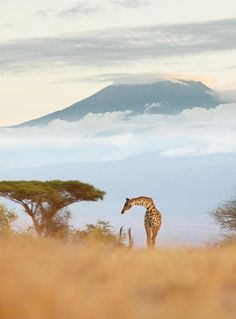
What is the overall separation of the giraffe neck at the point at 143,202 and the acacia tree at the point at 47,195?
15.9 metres

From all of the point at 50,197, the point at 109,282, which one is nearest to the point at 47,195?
the point at 50,197

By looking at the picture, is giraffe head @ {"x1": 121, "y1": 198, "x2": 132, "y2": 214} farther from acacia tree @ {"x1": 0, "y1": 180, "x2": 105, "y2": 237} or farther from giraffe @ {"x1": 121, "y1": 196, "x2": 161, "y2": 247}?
acacia tree @ {"x1": 0, "y1": 180, "x2": 105, "y2": 237}

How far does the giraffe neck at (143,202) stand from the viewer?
123 feet

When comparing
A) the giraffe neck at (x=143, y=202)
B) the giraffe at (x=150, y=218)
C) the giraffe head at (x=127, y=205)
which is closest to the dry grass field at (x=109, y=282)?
the giraffe at (x=150, y=218)

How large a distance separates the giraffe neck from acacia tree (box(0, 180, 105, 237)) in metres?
15.9

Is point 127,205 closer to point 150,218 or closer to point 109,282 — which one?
point 150,218

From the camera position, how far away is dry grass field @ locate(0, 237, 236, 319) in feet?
27.0

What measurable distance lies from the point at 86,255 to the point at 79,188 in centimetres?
4102

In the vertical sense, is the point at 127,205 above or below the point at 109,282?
above

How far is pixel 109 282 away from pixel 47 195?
141 ft

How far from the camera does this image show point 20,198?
54.2m

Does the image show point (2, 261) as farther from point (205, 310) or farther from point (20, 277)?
point (205, 310)

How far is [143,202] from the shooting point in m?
37.8

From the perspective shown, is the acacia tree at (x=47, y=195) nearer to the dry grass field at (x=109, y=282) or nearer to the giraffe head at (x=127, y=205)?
the giraffe head at (x=127, y=205)
